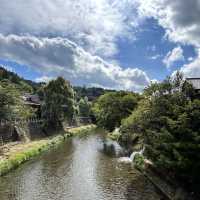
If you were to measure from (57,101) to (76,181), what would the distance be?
42.9 m

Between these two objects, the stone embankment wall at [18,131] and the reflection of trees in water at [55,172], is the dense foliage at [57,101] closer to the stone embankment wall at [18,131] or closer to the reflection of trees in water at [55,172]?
the stone embankment wall at [18,131]

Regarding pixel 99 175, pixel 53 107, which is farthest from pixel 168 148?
pixel 53 107

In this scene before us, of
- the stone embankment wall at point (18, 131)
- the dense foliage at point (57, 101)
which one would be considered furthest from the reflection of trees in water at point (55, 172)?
the dense foliage at point (57, 101)

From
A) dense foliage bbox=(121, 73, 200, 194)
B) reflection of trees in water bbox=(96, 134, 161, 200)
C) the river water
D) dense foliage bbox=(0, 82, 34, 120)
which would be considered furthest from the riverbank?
dense foliage bbox=(121, 73, 200, 194)

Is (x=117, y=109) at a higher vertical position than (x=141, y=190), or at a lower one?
higher

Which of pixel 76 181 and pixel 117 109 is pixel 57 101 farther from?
pixel 76 181

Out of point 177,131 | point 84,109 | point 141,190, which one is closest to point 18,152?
point 141,190

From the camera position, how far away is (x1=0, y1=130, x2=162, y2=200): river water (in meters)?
26.6

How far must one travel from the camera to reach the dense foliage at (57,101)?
72375mm

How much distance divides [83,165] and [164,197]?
1521cm

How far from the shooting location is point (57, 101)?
72562 mm

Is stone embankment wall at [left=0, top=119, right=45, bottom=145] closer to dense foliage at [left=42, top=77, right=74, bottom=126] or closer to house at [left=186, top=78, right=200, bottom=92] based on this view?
dense foliage at [left=42, top=77, right=74, bottom=126]

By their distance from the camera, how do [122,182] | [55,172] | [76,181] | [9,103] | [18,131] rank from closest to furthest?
→ [122,182] < [76,181] < [55,172] < [9,103] < [18,131]

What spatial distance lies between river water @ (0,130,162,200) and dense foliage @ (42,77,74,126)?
94.5 feet
